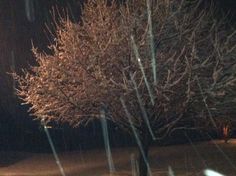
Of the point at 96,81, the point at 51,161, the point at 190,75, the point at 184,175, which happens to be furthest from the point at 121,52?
the point at 51,161

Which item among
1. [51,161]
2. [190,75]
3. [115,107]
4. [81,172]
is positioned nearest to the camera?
[190,75]

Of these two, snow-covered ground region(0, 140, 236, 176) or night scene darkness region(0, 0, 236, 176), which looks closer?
night scene darkness region(0, 0, 236, 176)

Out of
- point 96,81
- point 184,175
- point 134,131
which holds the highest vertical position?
point 96,81

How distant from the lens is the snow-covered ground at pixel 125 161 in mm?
19953

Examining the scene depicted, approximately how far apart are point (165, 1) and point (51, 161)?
1301cm

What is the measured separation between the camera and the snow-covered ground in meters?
20.0

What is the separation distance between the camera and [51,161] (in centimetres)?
2658

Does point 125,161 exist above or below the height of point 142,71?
below

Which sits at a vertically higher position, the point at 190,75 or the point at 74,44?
the point at 74,44

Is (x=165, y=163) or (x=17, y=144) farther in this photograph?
(x=17, y=144)

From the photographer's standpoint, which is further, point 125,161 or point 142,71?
point 125,161

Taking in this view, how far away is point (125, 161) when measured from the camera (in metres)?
23.7

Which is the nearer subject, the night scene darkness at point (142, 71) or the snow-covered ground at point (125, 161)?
the night scene darkness at point (142, 71)

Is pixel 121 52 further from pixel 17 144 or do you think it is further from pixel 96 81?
pixel 17 144
